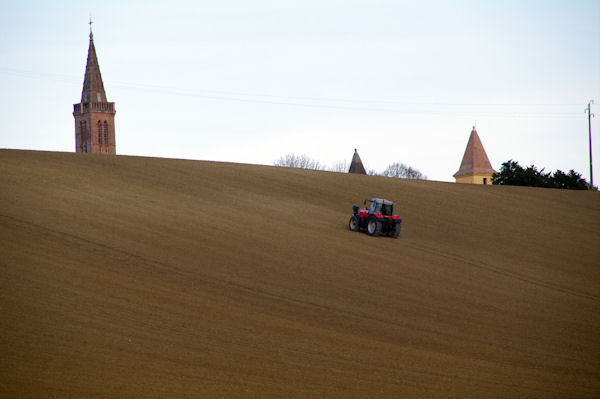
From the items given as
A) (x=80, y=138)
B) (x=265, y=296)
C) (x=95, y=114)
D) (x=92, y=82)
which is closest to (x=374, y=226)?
(x=265, y=296)

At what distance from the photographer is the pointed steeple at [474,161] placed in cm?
8131

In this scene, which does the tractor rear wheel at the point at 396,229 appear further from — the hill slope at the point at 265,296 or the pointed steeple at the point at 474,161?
the pointed steeple at the point at 474,161

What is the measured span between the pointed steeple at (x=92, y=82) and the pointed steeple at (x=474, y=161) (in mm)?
56969

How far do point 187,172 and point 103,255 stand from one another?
1585 cm

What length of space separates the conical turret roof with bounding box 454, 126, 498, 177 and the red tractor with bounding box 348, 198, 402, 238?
5693 centimetres

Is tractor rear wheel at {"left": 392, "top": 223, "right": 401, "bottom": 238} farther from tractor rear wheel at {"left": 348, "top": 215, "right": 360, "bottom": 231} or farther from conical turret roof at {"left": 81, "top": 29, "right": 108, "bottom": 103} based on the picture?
conical turret roof at {"left": 81, "top": 29, "right": 108, "bottom": 103}

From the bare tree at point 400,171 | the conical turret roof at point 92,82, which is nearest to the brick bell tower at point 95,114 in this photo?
the conical turret roof at point 92,82

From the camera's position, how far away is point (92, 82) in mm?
108125

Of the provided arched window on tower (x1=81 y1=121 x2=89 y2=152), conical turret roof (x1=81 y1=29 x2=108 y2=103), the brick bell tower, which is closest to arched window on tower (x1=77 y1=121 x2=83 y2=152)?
the brick bell tower

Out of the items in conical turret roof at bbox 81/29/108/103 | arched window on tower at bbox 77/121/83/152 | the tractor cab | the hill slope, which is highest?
conical turret roof at bbox 81/29/108/103

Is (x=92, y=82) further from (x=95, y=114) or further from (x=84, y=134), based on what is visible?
(x=84, y=134)

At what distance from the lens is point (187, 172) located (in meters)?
33.8

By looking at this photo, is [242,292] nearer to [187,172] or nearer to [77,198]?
[77,198]

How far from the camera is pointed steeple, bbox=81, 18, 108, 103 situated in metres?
108
